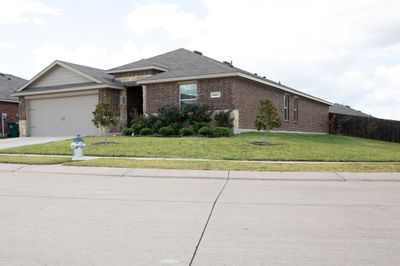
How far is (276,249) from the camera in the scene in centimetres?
462

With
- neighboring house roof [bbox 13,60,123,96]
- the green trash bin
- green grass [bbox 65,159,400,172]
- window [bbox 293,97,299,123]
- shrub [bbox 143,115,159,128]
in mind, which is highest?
neighboring house roof [bbox 13,60,123,96]

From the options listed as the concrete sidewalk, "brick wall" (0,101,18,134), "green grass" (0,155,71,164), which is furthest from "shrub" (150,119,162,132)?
"brick wall" (0,101,18,134)

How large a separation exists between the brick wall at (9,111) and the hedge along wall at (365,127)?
2819cm

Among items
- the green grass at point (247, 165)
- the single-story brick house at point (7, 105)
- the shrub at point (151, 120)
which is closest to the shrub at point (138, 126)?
the shrub at point (151, 120)

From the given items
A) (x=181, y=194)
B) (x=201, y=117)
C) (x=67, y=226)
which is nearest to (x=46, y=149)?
(x=201, y=117)

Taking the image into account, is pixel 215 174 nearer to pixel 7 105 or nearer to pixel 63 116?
pixel 63 116

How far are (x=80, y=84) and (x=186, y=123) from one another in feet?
26.2

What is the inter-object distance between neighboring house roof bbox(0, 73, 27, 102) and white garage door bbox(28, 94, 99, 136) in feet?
19.4

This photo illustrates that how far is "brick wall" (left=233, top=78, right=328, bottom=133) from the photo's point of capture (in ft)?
71.1

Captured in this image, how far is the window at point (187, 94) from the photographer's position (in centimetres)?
2212

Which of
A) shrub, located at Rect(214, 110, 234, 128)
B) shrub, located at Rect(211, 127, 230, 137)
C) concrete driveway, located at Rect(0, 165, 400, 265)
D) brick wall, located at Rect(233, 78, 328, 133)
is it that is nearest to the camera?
concrete driveway, located at Rect(0, 165, 400, 265)

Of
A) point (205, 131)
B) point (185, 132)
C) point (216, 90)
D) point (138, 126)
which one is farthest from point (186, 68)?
point (205, 131)

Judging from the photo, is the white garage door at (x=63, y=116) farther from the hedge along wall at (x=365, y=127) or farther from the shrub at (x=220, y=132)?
the hedge along wall at (x=365, y=127)

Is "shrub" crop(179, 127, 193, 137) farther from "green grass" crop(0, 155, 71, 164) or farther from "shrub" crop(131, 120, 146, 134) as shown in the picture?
"green grass" crop(0, 155, 71, 164)
